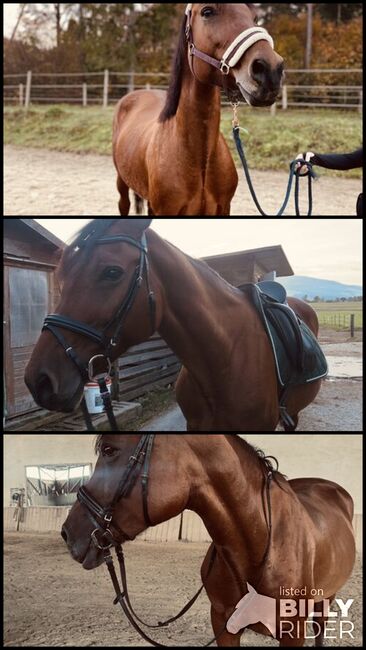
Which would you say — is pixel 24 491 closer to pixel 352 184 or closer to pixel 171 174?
pixel 171 174

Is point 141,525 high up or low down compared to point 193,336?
Answer: down

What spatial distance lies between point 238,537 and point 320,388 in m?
0.36

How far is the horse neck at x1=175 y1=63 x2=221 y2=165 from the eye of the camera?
174 centimetres

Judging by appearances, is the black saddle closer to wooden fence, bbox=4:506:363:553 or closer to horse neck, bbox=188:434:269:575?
horse neck, bbox=188:434:269:575

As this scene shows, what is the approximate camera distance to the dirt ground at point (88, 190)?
546 centimetres

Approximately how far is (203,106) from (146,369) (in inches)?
32.1

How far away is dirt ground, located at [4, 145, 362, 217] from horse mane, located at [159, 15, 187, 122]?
10.3 feet

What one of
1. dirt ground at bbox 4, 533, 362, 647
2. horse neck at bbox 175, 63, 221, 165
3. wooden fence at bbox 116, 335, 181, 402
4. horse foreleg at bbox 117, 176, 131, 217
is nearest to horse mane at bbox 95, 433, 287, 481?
wooden fence at bbox 116, 335, 181, 402

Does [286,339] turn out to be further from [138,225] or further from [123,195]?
[123,195]

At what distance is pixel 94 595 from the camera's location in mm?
1896

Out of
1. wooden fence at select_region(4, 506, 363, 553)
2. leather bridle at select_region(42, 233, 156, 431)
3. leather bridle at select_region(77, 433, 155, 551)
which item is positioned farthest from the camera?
wooden fence at select_region(4, 506, 363, 553)

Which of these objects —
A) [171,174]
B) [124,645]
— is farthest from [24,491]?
[171,174]

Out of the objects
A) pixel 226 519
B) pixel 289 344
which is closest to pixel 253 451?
pixel 226 519

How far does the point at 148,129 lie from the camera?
2438 mm
